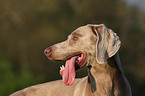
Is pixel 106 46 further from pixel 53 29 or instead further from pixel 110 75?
pixel 53 29

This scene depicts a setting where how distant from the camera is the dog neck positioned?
4887 millimetres

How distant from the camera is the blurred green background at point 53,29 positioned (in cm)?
2352

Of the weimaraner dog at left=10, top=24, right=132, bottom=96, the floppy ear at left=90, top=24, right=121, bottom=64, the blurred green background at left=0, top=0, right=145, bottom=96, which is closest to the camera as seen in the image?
the floppy ear at left=90, top=24, right=121, bottom=64

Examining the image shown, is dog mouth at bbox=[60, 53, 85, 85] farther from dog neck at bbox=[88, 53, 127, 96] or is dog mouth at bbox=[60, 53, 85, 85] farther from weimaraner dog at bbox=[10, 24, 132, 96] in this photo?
dog neck at bbox=[88, 53, 127, 96]

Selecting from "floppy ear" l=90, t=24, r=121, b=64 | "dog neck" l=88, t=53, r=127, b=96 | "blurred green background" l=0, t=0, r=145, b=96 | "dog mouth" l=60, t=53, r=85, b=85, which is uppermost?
"floppy ear" l=90, t=24, r=121, b=64

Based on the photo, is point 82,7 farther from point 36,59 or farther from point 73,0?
point 36,59

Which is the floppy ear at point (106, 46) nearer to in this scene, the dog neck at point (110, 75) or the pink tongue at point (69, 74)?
the dog neck at point (110, 75)

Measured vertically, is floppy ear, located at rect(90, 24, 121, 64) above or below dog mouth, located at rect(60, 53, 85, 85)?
above

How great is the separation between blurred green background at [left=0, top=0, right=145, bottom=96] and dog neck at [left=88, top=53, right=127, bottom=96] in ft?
52.5

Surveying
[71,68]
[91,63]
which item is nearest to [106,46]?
[91,63]

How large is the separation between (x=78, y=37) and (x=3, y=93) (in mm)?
13547

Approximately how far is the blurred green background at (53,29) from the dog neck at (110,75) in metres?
16.0

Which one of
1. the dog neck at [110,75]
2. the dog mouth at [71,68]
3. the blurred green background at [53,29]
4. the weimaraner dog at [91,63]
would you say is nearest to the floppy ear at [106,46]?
the weimaraner dog at [91,63]

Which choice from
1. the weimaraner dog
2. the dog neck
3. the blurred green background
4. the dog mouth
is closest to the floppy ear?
the weimaraner dog
